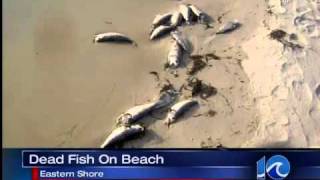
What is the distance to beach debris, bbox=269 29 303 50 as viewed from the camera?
3091mm

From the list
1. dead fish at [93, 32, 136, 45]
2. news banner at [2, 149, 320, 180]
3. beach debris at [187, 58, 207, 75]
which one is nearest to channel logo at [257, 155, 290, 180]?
news banner at [2, 149, 320, 180]

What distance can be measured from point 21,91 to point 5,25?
316 millimetres

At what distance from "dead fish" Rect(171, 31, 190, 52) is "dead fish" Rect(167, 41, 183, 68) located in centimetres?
2

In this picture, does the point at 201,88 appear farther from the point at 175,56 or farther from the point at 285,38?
the point at 285,38

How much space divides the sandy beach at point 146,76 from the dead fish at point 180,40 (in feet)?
0.09

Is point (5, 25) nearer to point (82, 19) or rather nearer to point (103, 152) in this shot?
point (82, 19)

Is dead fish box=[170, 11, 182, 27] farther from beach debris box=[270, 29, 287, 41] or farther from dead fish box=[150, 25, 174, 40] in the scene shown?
beach debris box=[270, 29, 287, 41]

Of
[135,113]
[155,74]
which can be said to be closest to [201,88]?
[155,74]

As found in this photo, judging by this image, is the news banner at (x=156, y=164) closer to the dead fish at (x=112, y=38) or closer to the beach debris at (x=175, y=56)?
the beach debris at (x=175, y=56)

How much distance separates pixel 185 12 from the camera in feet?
10.2

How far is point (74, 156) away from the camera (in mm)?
2992

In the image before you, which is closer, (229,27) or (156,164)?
(156,164)

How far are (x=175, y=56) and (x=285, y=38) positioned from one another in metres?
0.53

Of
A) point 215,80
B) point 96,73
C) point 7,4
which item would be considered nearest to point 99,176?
point 96,73
